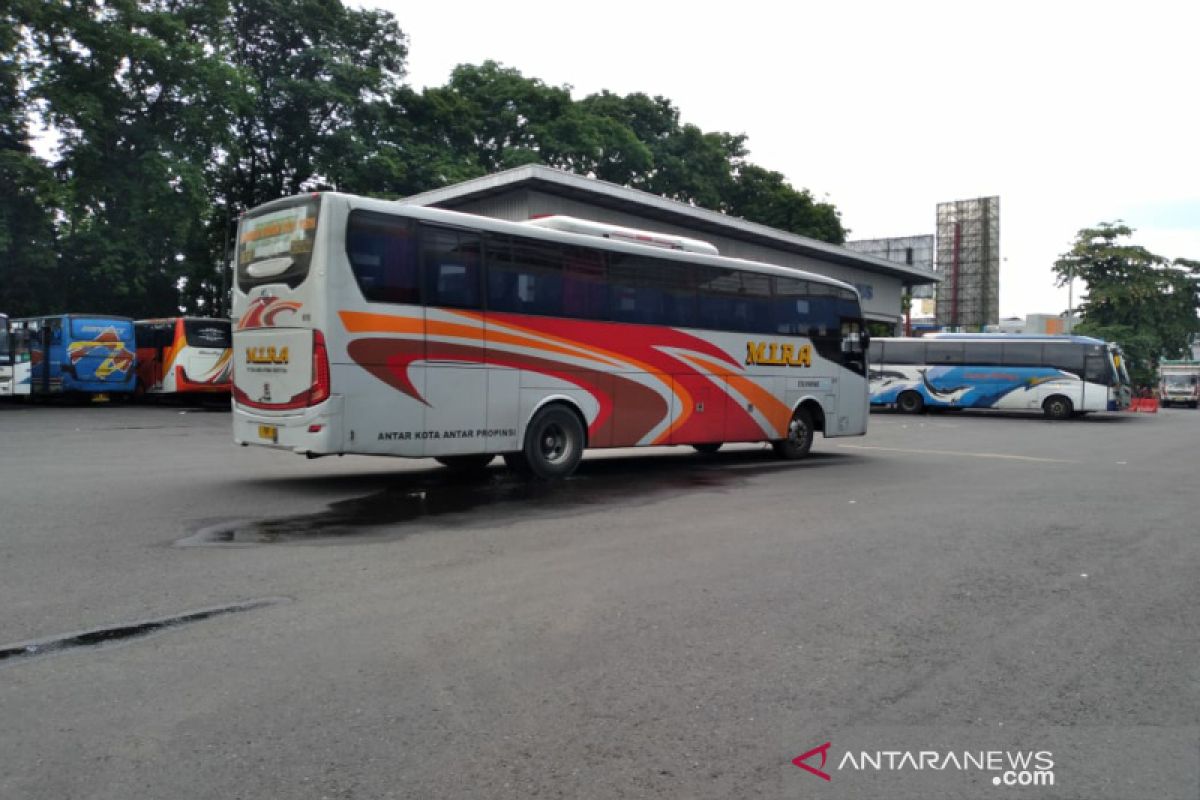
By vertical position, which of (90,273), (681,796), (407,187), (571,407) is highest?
(407,187)

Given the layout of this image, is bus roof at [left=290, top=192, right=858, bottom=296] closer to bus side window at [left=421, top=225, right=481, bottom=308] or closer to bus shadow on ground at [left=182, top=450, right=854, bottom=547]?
bus side window at [left=421, top=225, right=481, bottom=308]

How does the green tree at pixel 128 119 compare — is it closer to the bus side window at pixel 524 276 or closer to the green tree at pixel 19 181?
the green tree at pixel 19 181

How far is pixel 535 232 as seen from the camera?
11.9m

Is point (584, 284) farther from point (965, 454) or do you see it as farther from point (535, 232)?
point (965, 454)

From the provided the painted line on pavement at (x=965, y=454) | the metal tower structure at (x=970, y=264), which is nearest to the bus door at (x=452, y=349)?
the painted line on pavement at (x=965, y=454)

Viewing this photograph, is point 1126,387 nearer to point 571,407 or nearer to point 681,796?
point 571,407

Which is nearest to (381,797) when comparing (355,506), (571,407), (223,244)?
(355,506)

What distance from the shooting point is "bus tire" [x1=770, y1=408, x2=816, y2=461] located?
16.1 metres

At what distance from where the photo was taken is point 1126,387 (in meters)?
35.4

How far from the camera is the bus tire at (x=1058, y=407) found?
34250 mm

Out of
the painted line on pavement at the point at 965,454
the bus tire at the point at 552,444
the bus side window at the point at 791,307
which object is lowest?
the painted line on pavement at the point at 965,454

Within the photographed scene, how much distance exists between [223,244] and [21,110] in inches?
430

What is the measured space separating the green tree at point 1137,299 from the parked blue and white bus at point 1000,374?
2470 centimetres

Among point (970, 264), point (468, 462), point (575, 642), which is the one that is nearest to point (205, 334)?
point (468, 462)
